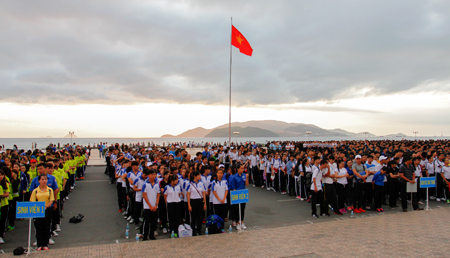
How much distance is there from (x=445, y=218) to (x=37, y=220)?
11.4 m

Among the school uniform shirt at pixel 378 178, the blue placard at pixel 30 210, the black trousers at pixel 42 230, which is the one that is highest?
the school uniform shirt at pixel 378 178

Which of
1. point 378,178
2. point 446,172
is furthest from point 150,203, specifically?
point 446,172

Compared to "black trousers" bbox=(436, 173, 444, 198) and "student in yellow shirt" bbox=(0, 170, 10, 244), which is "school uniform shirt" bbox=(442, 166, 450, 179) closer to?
"black trousers" bbox=(436, 173, 444, 198)

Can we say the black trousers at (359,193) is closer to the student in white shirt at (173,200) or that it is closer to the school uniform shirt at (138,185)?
the student in white shirt at (173,200)

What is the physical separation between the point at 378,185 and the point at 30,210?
1052 cm

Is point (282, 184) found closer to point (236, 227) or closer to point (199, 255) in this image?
point (236, 227)

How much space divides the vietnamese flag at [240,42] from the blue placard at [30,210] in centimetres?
1742

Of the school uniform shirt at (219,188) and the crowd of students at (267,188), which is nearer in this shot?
the crowd of students at (267,188)

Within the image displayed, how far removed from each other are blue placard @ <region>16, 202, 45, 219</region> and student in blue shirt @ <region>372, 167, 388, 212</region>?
10229 millimetres

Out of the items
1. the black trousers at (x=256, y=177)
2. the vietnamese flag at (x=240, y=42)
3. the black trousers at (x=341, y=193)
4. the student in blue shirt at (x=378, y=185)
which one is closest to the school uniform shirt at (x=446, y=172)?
the student in blue shirt at (x=378, y=185)

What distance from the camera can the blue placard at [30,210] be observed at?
18.5ft

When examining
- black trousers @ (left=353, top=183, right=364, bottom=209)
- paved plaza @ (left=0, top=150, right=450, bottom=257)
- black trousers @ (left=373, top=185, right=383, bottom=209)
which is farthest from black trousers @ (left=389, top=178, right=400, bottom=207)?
black trousers @ (left=353, top=183, right=364, bottom=209)

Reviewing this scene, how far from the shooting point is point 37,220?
237 inches

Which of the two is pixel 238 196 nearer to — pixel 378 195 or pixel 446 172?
pixel 378 195
